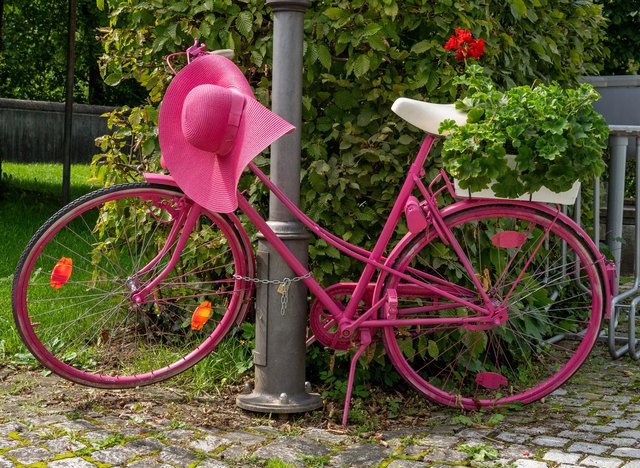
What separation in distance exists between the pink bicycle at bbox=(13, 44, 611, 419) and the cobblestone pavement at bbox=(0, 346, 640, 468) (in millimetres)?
155

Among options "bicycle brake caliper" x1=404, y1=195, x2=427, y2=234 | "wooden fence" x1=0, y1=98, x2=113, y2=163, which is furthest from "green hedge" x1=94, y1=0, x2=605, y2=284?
"wooden fence" x1=0, y1=98, x2=113, y2=163

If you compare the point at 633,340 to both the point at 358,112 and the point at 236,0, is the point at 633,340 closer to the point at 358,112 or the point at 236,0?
the point at 358,112

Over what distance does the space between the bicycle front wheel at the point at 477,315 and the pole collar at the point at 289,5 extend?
1.03 m

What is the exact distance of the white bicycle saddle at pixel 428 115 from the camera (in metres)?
3.74

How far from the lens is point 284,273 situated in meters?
3.87

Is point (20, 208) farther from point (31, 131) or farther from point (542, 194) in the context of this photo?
point (542, 194)

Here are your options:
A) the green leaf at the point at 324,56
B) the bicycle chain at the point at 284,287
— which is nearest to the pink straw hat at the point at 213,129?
the bicycle chain at the point at 284,287

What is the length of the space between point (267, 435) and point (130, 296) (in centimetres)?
80

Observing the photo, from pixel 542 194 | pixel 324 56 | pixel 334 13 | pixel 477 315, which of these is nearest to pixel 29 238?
pixel 324 56

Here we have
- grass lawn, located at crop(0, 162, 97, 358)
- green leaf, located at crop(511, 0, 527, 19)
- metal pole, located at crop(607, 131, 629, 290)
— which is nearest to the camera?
green leaf, located at crop(511, 0, 527, 19)

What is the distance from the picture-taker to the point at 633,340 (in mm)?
5117

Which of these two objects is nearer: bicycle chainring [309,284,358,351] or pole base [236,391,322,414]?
pole base [236,391,322,414]

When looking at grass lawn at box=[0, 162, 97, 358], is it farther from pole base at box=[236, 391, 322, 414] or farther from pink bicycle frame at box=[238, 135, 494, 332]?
pink bicycle frame at box=[238, 135, 494, 332]

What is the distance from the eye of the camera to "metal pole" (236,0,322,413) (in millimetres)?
3839
